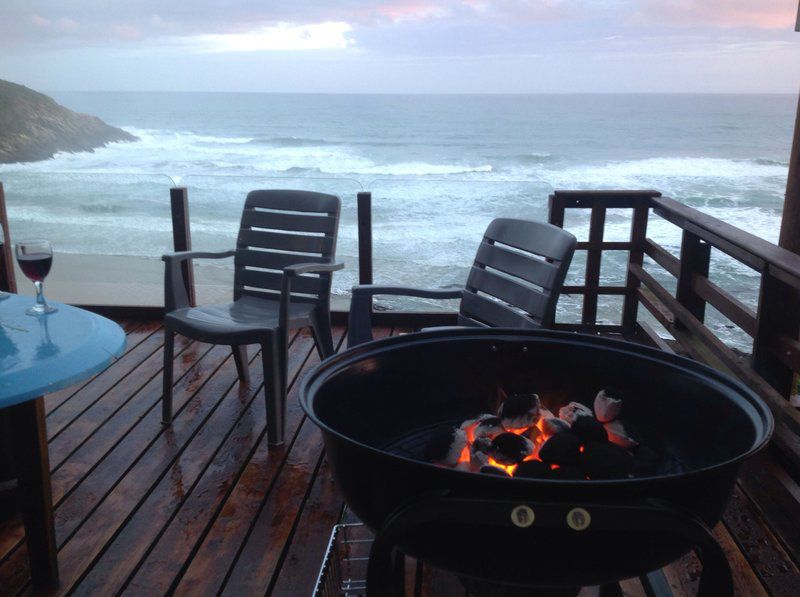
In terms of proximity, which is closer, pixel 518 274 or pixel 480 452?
pixel 480 452

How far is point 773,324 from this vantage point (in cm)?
204

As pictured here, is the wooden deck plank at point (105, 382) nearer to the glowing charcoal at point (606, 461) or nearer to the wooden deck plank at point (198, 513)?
the wooden deck plank at point (198, 513)

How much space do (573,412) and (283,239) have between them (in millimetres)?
1645

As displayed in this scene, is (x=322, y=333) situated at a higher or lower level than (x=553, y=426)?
lower

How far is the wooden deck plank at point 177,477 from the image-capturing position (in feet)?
5.75

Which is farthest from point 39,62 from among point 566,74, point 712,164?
point 712,164

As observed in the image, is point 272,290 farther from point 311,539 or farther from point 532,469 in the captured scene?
point 532,469

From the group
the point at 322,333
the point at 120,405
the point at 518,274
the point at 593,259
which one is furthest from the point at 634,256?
the point at 120,405

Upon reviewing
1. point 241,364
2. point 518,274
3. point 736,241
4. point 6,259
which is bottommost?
point 241,364

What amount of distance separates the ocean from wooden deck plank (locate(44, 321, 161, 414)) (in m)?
0.61

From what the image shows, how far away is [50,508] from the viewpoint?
1652 mm

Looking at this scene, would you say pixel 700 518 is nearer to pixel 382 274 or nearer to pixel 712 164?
pixel 382 274

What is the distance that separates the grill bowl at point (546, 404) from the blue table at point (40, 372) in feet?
1.71

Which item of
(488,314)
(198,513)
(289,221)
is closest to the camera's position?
(198,513)
